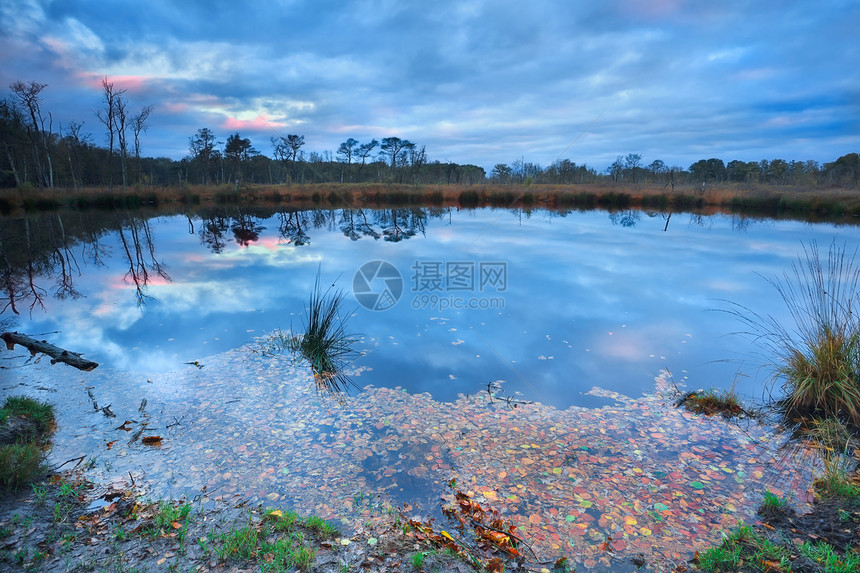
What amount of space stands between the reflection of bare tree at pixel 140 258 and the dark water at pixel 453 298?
7 cm

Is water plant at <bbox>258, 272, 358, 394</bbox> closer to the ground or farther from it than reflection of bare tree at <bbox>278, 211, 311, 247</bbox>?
closer to the ground

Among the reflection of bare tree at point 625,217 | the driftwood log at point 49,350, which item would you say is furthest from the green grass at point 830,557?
the reflection of bare tree at point 625,217

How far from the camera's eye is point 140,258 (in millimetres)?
13453

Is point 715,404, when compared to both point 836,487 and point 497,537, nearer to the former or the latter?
point 836,487

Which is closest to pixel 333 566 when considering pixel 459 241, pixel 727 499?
pixel 727 499

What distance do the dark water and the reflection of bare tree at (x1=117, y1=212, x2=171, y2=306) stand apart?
0.24 feet

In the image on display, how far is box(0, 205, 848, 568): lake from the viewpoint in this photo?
10.6ft

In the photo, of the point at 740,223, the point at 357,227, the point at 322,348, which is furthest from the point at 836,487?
the point at 740,223

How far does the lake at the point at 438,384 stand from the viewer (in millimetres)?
3225

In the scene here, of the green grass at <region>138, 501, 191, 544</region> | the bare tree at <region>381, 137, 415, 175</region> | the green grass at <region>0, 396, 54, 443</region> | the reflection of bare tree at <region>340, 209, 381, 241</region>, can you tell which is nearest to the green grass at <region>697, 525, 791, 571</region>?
the green grass at <region>138, 501, 191, 544</region>

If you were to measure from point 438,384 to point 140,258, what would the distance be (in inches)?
515

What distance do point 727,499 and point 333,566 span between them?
3.00 metres

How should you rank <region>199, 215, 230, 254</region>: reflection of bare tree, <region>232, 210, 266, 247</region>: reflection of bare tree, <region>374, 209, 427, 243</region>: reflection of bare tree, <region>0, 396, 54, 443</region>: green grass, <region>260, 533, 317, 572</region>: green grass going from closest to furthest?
1. <region>260, 533, 317, 572</region>: green grass
2. <region>0, 396, 54, 443</region>: green grass
3. <region>199, 215, 230, 254</region>: reflection of bare tree
4. <region>232, 210, 266, 247</region>: reflection of bare tree
5. <region>374, 209, 427, 243</region>: reflection of bare tree

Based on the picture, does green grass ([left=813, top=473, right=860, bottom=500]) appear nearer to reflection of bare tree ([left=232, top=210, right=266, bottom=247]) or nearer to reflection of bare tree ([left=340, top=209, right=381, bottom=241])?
reflection of bare tree ([left=340, top=209, right=381, bottom=241])
